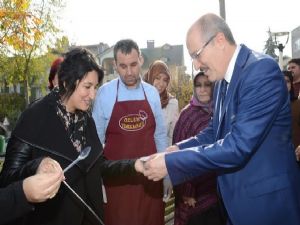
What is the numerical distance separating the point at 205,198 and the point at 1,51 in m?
18.9

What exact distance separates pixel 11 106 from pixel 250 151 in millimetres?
37700

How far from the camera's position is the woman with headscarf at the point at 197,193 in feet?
13.9

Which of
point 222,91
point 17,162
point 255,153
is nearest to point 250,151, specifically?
point 255,153

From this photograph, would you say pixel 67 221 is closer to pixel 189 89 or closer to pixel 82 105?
pixel 82 105

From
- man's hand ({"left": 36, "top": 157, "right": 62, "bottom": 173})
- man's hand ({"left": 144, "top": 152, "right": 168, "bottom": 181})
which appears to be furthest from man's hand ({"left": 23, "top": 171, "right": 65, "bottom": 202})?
man's hand ({"left": 144, "top": 152, "right": 168, "bottom": 181})

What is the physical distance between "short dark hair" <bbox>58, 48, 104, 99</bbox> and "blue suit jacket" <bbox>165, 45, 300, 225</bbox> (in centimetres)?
93

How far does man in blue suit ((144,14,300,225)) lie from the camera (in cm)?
237

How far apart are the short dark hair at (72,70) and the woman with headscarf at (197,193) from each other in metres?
1.66

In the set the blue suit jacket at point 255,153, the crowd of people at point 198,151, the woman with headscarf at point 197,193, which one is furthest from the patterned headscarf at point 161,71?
the blue suit jacket at point 255,153

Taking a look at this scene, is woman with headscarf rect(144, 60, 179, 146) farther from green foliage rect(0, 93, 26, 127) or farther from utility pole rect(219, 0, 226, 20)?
green foliage rect(0, 93, 26, 127)

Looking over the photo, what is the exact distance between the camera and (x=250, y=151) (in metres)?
2.36

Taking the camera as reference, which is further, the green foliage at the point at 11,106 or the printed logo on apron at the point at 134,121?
the green foliage at the point at 11,106

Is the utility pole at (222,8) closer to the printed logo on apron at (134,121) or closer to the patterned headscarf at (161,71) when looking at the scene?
the patterned headscarf at (161,71)

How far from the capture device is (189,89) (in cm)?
2017
